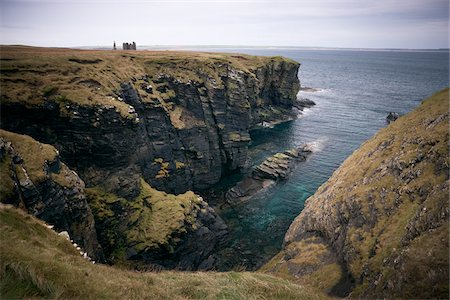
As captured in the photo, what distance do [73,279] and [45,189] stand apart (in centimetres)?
1999

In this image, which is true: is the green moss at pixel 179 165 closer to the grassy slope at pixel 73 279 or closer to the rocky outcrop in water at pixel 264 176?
the rocky outcrop in water at pixel 264 176

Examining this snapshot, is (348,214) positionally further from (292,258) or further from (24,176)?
(24,176)

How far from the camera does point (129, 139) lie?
161 feet

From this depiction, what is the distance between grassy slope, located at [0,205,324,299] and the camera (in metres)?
12.7

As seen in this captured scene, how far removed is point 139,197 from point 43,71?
959 inches

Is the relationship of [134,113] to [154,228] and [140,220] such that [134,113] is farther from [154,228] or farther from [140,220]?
[154,228]

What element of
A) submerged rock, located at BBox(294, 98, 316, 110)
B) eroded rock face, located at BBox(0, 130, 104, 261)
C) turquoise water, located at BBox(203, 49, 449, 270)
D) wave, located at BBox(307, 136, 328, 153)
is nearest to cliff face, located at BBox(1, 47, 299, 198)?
eroded rock face, located at BBox(0, 130, 104, 261)

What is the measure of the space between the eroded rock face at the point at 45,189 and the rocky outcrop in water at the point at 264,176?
3159 cm

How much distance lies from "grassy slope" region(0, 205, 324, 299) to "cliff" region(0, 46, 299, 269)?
64.3 ft

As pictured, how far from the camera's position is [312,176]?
237ft

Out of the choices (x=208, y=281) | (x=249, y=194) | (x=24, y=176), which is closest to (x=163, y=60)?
(x=249, y=194)

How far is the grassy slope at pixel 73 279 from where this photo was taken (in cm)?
1268

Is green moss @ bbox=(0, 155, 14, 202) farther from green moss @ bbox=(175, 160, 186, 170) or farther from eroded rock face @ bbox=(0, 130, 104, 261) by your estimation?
green moss @ bbox=(175, 160, 186, 170)

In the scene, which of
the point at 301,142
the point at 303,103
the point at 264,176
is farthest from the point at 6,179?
the point at 303,103
